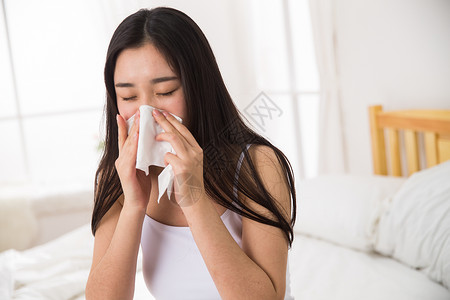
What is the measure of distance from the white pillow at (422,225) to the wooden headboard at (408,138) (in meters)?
0.30

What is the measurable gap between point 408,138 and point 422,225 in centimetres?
67

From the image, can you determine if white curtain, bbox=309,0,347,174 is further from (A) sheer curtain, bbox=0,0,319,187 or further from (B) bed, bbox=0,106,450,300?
(B) bed, bbox=0,106,450,300

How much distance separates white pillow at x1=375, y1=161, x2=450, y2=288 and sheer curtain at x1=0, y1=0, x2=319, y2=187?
1.40m

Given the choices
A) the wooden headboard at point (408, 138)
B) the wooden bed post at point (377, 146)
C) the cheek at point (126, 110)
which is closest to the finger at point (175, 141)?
the cheek at point (126, 110)

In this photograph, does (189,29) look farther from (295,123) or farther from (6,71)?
(6,71)

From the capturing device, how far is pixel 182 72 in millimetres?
898

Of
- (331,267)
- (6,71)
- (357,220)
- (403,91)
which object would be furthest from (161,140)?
(6,71)

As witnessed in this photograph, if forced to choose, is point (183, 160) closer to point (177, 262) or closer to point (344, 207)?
point (177, 262)

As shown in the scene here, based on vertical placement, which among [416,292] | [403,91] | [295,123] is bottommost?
[416,292]

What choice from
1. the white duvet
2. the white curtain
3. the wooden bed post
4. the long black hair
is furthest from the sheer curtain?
the long black hair

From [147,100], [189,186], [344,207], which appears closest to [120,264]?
[189,186]

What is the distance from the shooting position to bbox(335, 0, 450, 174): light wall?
182 centimetres

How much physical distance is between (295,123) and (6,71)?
7.25 ft

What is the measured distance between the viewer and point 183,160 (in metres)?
0.84
